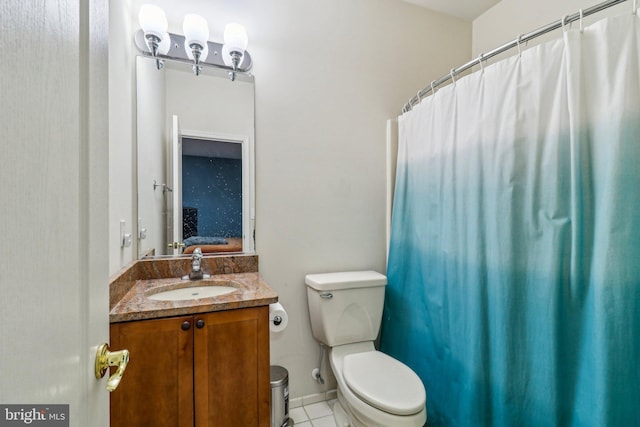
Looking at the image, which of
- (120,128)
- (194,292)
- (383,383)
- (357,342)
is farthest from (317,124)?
(383,383)

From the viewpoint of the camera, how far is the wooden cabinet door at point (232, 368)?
1.15 m

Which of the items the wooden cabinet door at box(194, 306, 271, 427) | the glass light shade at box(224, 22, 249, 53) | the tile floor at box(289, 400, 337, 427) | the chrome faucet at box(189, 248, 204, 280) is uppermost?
the glass light shade at box(224, 22, 249, 53)

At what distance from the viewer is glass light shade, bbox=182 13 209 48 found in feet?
4.86

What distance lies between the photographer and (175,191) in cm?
160

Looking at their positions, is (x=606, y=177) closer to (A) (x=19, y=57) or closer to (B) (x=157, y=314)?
(A) (x=19, y=57)

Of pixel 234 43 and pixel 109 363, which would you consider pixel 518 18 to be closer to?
pixel 234 43

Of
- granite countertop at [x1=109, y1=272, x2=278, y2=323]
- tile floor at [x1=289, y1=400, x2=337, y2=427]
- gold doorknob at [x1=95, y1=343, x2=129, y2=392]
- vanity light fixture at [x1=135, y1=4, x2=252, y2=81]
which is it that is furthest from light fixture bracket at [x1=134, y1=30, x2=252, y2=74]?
tile floor at [x1=289, y1=400, x2=337, y2=427]

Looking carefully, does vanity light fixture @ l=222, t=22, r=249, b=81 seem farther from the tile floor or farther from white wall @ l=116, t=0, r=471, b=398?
the tile floor

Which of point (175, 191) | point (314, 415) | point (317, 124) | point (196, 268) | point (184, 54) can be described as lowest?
point (314, 415)

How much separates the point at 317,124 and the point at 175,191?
3.10ft

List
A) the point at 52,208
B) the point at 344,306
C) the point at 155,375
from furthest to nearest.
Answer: the point at 344,306
the point at 155,375
the point at 52,208

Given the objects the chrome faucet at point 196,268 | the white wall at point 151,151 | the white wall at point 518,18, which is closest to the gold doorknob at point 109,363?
the chrome faucet at point 196,268

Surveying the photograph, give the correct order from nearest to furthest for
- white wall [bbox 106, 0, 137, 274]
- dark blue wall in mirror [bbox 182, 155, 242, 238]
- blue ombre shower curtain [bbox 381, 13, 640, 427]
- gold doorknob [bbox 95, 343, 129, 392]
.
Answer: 1. gold doorknob [bbox 95, 343, 129, 392]
2. blue ombre shower curtain [bbox 381, 13, 640, 427]
3. white wall [bbox 106, 0, 137, 274]
4. dark blue wall in mirror [bbox 182, 155, 242, 238]

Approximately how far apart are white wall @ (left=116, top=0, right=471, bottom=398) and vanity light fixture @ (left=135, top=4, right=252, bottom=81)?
0.09 metres
